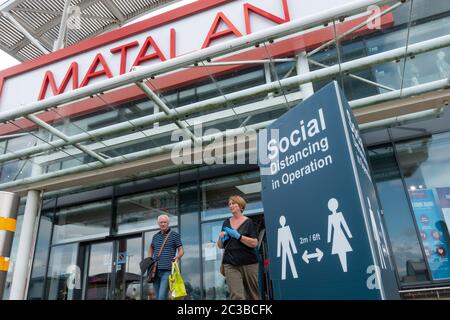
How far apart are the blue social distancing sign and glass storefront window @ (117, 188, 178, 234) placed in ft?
21.5

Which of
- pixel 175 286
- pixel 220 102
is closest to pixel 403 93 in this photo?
pixel 220 102

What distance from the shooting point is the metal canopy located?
1480 centimetres

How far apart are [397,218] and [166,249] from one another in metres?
4.44

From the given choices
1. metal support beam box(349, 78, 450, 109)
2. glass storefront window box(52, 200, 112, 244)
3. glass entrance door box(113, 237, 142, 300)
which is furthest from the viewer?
glass storefront window box(52, 200, 112, 244)

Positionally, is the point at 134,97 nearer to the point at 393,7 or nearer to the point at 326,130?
the point at 393,7

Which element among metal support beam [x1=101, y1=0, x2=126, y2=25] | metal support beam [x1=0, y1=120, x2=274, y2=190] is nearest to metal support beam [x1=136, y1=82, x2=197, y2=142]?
metal support beam [x1=0, y1=120, x2=274, y2=190]

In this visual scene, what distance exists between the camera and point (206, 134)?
716cm

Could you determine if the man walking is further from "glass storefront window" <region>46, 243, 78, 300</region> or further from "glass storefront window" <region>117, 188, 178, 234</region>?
"glass storefront window" <region>46, 243, 78, 300</region>

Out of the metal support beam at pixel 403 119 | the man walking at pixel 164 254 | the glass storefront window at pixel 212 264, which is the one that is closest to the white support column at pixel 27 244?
the glass storefront window at pixel 212 264

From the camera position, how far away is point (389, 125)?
6.98m

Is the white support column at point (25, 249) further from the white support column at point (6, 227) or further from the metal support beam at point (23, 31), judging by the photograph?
the metal support beam at point (23, 31)

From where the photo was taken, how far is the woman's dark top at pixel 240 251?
4057 millimetres

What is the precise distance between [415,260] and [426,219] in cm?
79

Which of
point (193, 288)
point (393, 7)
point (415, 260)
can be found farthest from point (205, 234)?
point (393, 7)
